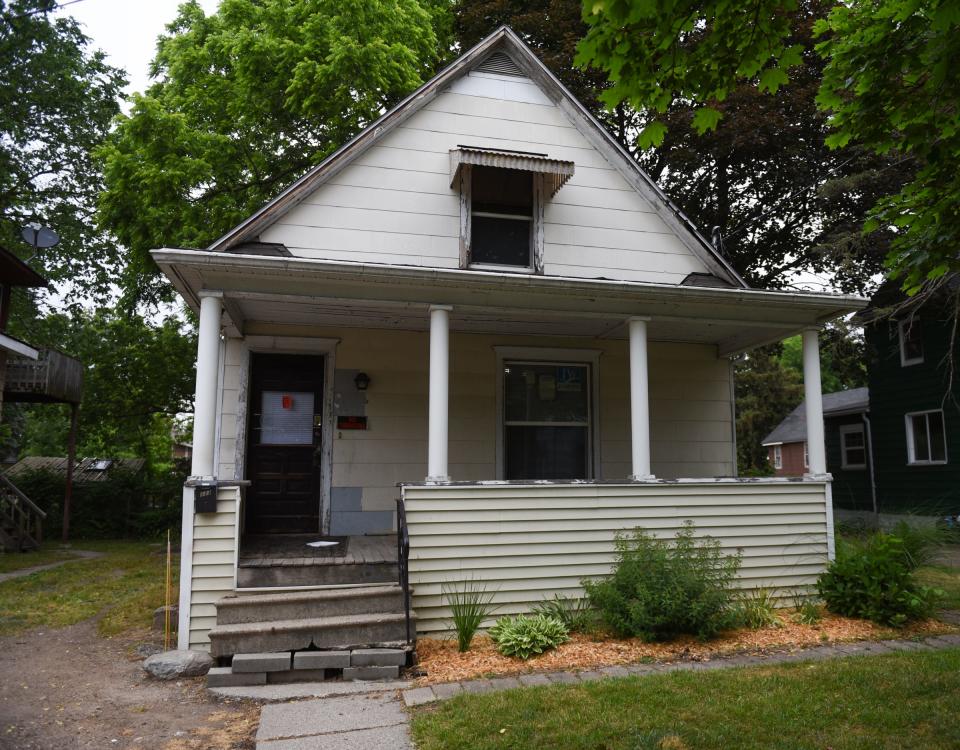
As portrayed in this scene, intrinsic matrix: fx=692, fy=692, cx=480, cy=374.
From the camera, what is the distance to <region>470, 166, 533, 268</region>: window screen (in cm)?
827

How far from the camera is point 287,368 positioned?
8.30 metres

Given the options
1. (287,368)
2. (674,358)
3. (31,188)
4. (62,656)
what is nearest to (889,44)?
(674,358)

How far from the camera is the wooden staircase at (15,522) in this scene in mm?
13438

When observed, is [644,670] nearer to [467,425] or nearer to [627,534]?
[627,534]

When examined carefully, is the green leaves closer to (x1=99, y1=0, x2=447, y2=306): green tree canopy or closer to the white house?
the white house

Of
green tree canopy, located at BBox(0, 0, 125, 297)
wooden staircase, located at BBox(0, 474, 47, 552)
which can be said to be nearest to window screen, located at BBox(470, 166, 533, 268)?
wooden staircase, located at BBox(0, 474, 47, 552)

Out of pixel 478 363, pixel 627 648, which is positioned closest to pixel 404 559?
pixel 627 648

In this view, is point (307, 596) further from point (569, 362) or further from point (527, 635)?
point (569, 362)

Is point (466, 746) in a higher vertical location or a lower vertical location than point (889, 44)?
lower

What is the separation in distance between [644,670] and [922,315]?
45.7 ft

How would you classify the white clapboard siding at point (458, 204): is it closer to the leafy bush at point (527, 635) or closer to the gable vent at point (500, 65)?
the gable vent at point (500, 65)

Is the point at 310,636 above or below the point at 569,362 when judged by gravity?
below

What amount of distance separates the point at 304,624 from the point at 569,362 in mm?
4736

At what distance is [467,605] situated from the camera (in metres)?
6.14
